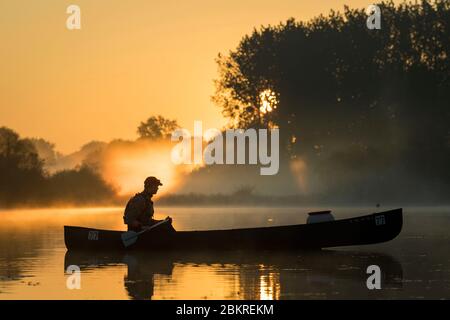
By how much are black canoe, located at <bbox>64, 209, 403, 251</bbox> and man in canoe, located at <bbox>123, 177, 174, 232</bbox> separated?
38 centimetres

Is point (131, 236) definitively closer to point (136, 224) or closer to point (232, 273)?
point (136, 224)

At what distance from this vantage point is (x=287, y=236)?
3080cm

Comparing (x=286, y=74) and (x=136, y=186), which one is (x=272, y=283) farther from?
(x=136, y=186)

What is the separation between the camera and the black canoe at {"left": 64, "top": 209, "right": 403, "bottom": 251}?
30531 millimetres

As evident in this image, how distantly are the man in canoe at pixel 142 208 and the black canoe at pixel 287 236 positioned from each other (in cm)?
38

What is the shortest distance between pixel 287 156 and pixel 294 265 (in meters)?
Result: 56.5

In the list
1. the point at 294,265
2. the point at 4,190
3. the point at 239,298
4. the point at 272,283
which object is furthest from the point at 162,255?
the point at 4,190

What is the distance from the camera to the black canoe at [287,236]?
30531 mm

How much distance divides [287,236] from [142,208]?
13.5ft

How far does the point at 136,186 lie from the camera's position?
288 feet

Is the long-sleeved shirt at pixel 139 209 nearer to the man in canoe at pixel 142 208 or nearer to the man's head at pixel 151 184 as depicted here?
the man in canoe at pixel 142 208
